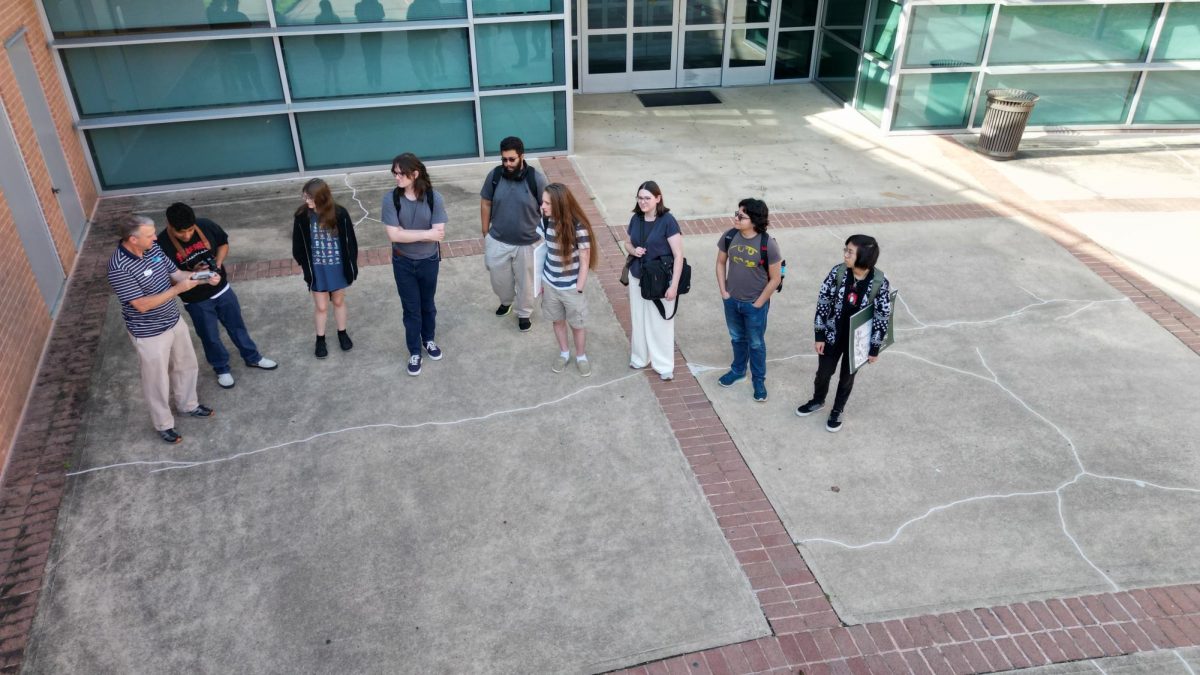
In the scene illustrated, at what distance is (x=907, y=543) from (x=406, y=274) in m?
4.15

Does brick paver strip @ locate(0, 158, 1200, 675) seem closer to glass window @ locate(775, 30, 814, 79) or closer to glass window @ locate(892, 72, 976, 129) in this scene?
glass window @ locate(892, 72, 976, 129)

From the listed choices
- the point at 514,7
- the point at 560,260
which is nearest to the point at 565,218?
the point at 560,260

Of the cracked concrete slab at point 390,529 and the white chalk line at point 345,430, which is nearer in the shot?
the cracked concrete slab at point 390,529

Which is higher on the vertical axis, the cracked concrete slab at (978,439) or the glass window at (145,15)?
the glass window at (145,15)

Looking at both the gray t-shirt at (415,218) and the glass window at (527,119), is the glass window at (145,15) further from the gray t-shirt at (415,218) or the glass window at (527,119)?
the gray t-shirt at (415,218)

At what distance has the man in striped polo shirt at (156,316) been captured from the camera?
5645mm

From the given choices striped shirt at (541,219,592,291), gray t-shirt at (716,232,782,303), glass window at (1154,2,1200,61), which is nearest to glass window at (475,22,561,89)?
striped shirt at (541,219,592,291)

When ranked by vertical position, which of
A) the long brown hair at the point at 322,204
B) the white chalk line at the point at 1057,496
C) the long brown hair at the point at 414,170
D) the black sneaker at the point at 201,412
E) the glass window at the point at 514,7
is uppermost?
the glass window at the point at 514,7

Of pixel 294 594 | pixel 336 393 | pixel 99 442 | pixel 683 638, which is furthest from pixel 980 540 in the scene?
pixel 99 442

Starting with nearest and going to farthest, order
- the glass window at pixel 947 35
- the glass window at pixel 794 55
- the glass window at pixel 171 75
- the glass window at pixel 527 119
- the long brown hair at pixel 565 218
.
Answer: the long brown hair at pixel 565 218
the glass window at pixel 171 75
the glass window at pixel 527 119
the glass window at pixel 947 35
the glass window at pixel 794 55

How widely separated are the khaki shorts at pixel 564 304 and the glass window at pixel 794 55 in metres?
9.57

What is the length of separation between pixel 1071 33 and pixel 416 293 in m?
10.5

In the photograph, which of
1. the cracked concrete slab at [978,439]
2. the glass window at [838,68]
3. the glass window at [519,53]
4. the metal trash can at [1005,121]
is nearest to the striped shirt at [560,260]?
the cracked concrete slab at [978,439]

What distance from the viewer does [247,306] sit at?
8039 mm
